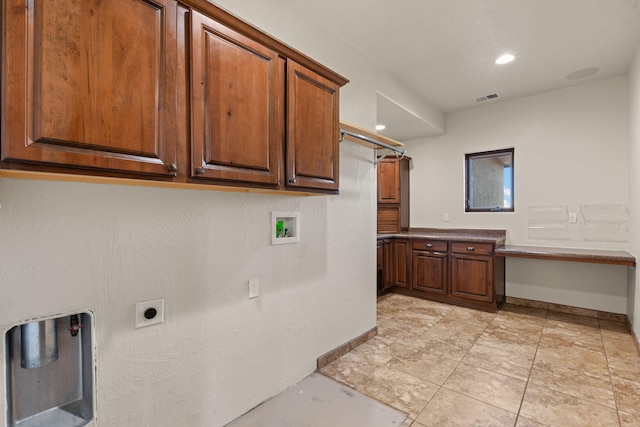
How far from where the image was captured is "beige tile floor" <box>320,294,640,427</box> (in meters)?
1.87

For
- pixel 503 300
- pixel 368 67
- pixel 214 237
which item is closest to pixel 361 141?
pixel 368 67

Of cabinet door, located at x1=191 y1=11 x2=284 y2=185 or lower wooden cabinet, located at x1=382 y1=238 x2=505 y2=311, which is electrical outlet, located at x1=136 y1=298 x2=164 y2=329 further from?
lower wooden cabinet, located at x1=382 y1=238 x2=505 y2=311

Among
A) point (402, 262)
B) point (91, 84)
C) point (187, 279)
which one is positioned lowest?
point (402, 262)

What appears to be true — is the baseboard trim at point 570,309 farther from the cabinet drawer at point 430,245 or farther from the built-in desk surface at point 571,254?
the cabinet drawer at point 430,245

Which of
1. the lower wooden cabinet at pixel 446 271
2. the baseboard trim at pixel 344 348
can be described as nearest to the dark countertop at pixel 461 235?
the lower wooden cabinet at pixel 446 271

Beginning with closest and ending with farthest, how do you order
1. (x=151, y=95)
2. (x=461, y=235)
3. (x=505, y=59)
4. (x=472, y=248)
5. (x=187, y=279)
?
(x=151, y=95)
(x=187, y=279)
(x=505, y=59)
(x=472, y=248)
(x=461, y=235)

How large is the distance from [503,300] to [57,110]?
4736 millimetres

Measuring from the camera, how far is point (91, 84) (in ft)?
3.34

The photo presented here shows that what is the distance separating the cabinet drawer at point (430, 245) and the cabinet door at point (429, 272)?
5 centimetres

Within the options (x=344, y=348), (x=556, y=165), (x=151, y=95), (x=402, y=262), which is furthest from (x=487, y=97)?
(x=151, y=95)

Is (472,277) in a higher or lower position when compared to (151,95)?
lower

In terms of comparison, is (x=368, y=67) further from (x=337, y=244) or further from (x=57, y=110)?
(x=57, y=110)

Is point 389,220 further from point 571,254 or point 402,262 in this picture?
point 571,254

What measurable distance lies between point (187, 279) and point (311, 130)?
108cm
